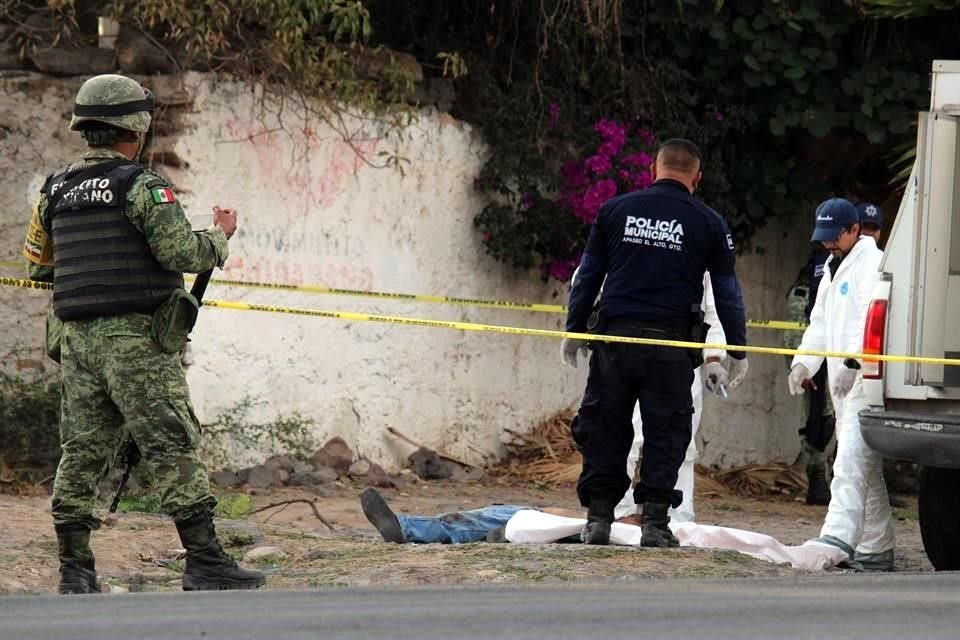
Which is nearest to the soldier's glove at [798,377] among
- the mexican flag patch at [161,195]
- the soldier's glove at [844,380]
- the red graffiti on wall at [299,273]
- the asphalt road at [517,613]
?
the soldier's glove at [844,380]

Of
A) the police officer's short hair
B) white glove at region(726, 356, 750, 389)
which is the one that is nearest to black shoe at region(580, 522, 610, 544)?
white glove at region(726, 356, 750, 389)

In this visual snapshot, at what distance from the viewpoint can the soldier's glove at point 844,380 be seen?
27.5 feet

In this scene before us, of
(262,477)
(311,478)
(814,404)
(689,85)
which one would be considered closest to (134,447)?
(262,477)

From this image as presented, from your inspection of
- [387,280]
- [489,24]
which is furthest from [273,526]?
[489,24]

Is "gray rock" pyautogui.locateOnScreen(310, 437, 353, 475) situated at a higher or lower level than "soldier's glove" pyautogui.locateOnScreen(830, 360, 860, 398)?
lower

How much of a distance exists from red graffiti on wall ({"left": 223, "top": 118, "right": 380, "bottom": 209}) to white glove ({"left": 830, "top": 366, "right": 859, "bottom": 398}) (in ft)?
12.9

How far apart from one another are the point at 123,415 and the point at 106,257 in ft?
1.79

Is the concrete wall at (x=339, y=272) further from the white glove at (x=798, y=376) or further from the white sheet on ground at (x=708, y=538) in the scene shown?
the white glove at (x=798, y=376)

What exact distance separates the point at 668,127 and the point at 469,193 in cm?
157

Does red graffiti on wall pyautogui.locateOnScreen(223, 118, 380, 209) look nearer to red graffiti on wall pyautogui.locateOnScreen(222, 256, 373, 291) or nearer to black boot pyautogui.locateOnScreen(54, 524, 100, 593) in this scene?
red graffiti on wall pyautogui.locateOnScreen(222, 256, 373, 291)

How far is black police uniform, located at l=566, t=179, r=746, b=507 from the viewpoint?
7914 mm

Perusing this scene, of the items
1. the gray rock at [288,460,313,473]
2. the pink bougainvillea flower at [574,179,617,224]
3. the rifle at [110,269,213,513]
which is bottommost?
the gray rock at [288,460,313,473]

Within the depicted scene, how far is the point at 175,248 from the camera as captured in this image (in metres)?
6.34

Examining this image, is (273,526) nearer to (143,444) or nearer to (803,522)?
(143,444)
